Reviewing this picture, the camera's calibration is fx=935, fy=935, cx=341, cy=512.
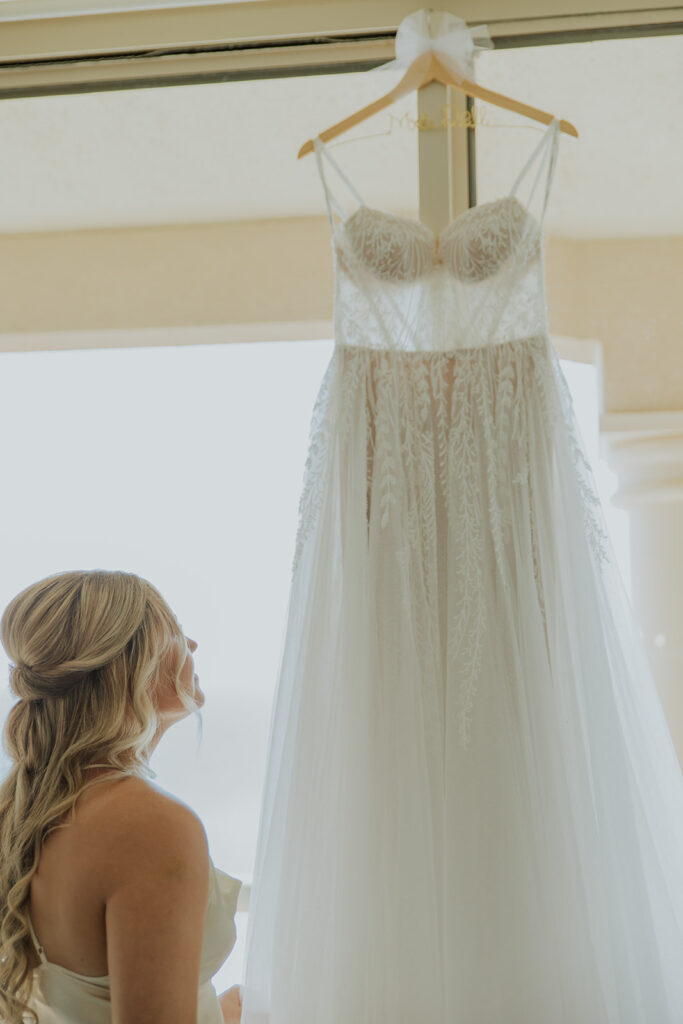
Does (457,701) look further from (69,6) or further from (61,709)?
(69,6)

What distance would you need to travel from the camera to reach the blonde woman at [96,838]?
3.61 ft

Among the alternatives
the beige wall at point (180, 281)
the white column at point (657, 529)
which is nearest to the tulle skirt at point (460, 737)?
the white column at point (657, 529)

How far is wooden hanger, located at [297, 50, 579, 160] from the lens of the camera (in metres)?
1.59

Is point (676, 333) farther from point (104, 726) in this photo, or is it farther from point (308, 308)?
point (104, 726)

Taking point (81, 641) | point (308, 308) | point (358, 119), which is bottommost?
point (81, 641)

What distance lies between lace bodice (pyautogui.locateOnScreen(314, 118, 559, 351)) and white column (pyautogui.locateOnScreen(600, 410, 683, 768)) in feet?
1.30

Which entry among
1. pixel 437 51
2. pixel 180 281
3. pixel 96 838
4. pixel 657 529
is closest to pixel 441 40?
pixel 437 51

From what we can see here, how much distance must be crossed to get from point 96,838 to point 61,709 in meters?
0.18

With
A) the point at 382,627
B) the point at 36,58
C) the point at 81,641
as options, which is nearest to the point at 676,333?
the point at 382,627

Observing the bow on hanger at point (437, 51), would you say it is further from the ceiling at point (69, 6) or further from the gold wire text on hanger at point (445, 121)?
the ceiling at point (69, 6)

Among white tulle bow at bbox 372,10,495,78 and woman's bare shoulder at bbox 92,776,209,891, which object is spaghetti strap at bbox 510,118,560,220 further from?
woman's bare shoulder at bbox 92,776,209,891

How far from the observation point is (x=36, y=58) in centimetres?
199

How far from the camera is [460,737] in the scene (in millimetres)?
1346

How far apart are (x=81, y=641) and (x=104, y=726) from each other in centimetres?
11
